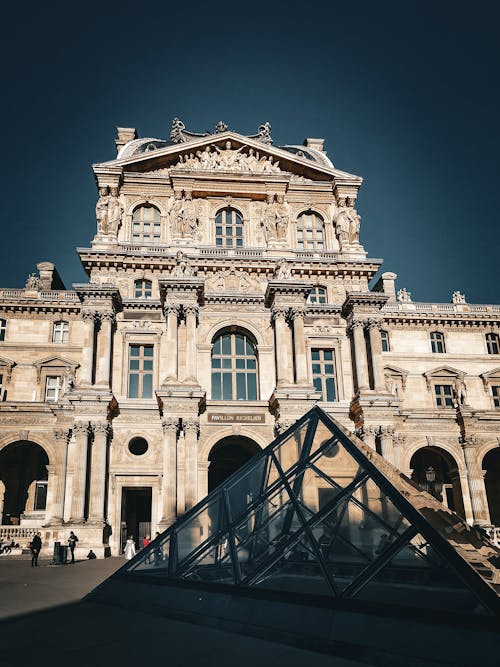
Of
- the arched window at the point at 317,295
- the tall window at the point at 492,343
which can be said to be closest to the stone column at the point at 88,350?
the arched window at the point at 317,295

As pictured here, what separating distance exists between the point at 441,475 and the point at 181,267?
21.3 metres

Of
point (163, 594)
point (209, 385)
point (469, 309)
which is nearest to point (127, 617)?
point (163, 594)

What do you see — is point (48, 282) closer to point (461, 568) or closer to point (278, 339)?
point (278, 339)

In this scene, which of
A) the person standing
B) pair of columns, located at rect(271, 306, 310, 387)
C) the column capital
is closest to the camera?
the person standing

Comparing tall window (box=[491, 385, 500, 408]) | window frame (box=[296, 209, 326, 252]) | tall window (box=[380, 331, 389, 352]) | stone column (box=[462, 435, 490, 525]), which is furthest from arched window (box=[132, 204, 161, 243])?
tall window (box=[491, 385, 500, 408])

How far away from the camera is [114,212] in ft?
110

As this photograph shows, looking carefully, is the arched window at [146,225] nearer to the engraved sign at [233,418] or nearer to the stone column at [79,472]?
the engraved sign at [233,418]

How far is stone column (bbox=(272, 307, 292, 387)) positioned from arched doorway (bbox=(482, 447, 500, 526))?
16.5 m

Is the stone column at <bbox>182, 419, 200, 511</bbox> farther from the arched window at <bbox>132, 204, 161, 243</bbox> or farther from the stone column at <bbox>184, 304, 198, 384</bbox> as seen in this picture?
the arched window at <bbox>132, 204, 161, 243</bbox>

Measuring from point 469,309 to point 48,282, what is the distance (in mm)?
31911

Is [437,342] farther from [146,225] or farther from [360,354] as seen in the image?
[146,225]

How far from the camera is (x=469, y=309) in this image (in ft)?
137

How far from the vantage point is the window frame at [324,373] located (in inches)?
1220

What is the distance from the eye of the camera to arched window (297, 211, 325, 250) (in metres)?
35.5
